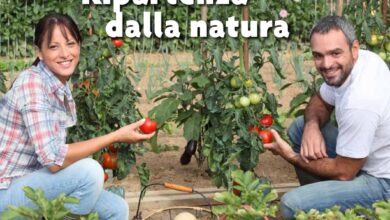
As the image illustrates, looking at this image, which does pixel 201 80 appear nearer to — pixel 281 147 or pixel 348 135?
pixel 281 147

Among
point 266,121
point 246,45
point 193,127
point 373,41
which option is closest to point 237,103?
point 266,121

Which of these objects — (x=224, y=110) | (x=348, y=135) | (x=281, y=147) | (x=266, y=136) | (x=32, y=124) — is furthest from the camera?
(x=224, y=110)

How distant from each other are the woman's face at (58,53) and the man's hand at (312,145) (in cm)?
105

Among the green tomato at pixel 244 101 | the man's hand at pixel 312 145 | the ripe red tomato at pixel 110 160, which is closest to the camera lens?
the man's hand at pixel 312 145

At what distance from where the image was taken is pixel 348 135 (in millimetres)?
3129

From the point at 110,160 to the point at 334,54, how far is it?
124cm

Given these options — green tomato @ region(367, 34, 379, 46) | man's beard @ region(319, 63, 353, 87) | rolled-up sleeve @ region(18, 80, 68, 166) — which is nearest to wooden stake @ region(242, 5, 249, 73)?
green tomato @ region(367, 34, 379, 46)

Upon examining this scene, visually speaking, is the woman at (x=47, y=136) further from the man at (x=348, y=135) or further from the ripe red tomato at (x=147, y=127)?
the man at (x=348, y=135)

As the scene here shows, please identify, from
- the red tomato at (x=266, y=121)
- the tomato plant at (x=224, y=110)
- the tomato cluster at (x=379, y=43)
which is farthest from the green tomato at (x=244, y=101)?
the tomato cluster at (x=379, y=43)

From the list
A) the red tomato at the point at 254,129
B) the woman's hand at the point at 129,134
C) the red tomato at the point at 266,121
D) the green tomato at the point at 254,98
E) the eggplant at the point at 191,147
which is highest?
the green tomato at the point at 254,98

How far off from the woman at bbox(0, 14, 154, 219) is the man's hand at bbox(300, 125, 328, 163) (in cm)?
74

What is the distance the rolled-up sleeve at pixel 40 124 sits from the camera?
9.48 ft

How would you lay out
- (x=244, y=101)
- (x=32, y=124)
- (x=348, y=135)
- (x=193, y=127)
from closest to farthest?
(x=32, y=124)
(x=348, y=135)
(x=244, y=101)
(x=193, y=127)

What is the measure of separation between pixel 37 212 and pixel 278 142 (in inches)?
53.5
